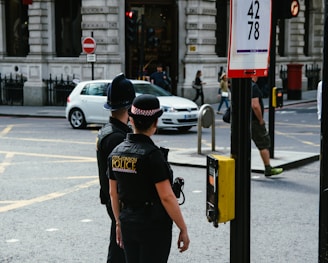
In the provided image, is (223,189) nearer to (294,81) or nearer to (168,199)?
(168,199)

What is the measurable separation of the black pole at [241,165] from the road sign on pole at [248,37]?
0.30ft

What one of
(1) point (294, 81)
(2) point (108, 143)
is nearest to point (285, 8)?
(2) point (108, 143)

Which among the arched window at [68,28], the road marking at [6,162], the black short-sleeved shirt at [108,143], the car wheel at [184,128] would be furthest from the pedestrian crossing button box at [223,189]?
the arched window at [68,28]

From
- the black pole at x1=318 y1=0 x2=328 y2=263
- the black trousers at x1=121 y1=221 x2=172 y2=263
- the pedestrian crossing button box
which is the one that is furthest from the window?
the black pole at x1=318 y1=0 x2=328 y2=263

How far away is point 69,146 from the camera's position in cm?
1477

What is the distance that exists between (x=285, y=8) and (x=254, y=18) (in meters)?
7.64

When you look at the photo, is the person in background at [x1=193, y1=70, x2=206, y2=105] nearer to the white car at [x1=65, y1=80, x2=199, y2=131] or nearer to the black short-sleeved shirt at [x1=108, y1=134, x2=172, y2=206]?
the white car at [x1=65, y1=80, x2=199, y2=131]

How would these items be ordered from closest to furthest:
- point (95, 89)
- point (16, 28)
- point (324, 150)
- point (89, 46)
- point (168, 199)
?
point (324, 150) → point (168, 199) → point (95, 89) → point (89, 46) → point (16, 28)

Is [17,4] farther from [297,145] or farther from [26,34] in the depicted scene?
[297,145]

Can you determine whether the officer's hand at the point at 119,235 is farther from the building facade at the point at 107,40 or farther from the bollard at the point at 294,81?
the bollard at the point at 294,81

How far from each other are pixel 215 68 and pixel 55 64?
6559 millimetres

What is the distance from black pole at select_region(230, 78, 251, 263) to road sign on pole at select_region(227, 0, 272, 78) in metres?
0.09

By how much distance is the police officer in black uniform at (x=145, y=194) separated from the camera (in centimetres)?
415

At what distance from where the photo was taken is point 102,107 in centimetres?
1853
